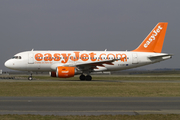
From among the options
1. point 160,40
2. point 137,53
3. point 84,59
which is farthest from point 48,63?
point 160,40

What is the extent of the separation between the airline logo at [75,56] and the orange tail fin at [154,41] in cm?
386

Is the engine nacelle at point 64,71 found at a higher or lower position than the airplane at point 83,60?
lower

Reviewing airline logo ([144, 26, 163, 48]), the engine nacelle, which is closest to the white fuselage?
the engine nacelle

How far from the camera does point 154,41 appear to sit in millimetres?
39750

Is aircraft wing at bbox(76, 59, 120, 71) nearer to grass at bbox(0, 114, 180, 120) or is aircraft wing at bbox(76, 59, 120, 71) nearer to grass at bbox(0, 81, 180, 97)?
grass at bbox(0, 81, 180, 97)

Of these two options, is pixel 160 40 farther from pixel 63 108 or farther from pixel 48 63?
pixel 63 108

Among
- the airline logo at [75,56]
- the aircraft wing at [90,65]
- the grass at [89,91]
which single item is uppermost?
the airline logo at [75,56]

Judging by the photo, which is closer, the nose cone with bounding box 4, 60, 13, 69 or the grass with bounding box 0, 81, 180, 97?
the grass with bounding box 0, 81, 180, 97

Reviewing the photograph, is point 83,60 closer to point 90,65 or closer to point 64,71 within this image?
point 90,65

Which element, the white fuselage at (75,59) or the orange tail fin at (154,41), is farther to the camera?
the orange tail fin at (154,41)

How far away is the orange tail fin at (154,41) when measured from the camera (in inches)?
1563

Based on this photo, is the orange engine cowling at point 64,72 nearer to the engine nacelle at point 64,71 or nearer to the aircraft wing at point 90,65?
the engine nacelle at point 64,71

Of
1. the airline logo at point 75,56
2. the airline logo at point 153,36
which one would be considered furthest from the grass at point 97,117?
the airline logo at point 153,36

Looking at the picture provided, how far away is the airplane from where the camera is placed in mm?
34500
